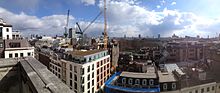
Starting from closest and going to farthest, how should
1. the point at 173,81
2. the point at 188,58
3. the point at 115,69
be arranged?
the point at 173,81 < the point at 115,69 < the point at 188,58

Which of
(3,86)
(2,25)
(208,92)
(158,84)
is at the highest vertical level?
(2,25)

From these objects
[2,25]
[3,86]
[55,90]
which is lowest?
[3,86]

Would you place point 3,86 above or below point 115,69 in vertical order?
above

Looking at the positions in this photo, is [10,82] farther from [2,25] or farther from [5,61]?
[2,25]

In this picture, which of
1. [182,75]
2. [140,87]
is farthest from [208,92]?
[140,87]

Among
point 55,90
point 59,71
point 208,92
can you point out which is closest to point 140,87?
point 208,92

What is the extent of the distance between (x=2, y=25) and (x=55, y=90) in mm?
31550

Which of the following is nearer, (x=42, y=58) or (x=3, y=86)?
(x=3, y=86)

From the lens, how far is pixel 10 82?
500 cm

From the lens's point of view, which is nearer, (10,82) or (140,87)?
(10,82)

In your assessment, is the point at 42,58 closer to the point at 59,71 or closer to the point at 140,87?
the point at 59,71

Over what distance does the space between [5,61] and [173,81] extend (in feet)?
65.6

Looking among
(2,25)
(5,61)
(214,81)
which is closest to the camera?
(5,61)

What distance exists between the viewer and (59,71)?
3092 cm
